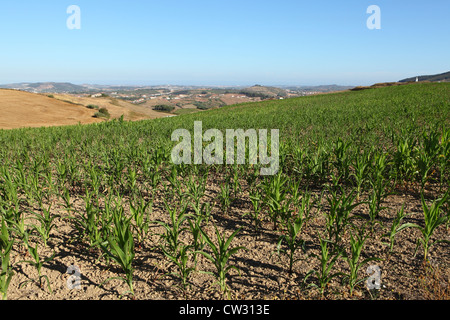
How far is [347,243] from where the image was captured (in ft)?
10.5

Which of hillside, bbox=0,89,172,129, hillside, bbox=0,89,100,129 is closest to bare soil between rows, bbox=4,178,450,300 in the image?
hillside, bbox=0,89,172,129

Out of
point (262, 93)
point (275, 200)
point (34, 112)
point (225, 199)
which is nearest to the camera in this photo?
point (275, 200)

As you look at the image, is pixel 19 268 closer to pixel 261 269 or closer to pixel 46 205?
pixel 46 205

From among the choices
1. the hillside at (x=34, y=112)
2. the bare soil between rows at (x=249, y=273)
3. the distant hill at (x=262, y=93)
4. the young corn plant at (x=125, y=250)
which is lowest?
the bare soil between rows at (x=249, y=273)

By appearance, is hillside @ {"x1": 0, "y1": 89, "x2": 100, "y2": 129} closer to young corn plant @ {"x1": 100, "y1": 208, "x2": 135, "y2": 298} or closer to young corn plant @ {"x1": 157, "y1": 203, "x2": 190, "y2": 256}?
young corn plant @ {"x1": 157, "y1": 203, "x2": 190, "y2": 256}

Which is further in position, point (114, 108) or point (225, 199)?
point (114, 108)

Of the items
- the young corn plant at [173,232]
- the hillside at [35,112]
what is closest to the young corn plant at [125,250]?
the young corn plant at [173,232]

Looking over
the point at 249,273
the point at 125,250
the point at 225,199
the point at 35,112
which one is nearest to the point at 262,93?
the point at 35,112

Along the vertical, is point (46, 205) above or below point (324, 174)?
below

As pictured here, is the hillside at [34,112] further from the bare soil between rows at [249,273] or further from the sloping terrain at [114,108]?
the bare soil between rows at [249,273]

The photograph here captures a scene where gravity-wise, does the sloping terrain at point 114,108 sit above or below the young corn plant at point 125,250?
above

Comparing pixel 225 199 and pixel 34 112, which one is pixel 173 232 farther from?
pixel 34 112
